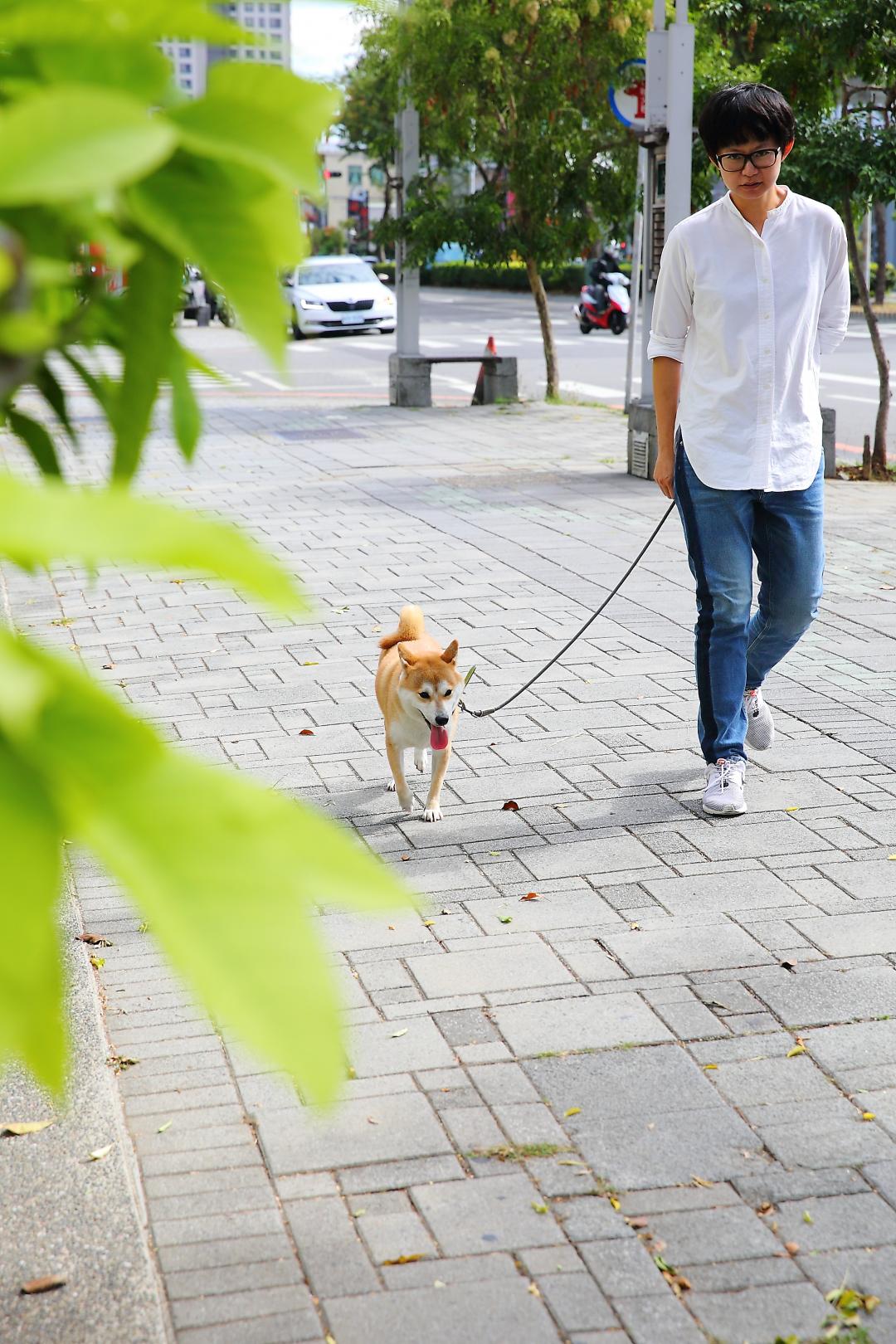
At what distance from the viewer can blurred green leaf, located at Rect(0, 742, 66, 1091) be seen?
0.59 metres

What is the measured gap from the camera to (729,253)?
4949 mm

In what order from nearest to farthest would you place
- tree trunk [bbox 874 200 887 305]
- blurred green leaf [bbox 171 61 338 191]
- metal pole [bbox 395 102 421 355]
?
1. blurred green leaf [bbox 171 61 338 191]
2. metal pole [bbox 395 102 421 355]
3. tree trunk [bbox 874 200 887 305]

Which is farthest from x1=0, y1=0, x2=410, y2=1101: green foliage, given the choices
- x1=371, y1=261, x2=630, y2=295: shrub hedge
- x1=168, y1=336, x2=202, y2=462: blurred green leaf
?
x1=371, y1=261, x2=630, y2=295: shrub hedge

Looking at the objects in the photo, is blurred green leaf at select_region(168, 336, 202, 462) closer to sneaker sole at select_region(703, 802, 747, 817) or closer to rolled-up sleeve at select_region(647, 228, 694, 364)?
rolled-up sleeve at select_region(647, 228, 694, 364)

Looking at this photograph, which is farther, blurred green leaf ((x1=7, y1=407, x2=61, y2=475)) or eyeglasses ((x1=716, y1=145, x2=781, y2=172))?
eyeglasses ((x1=716, y1=145, x2=781, y2=172))

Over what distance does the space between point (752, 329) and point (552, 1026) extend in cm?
241

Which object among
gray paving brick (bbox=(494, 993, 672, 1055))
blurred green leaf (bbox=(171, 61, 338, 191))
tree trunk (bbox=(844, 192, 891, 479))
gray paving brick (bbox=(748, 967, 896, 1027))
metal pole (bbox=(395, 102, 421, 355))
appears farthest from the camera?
A: metal pole (bbox=(395, 102, 421, 355))

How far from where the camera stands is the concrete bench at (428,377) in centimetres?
1994

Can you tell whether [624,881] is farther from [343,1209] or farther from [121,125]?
[121,125]

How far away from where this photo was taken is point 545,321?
64.1 feet

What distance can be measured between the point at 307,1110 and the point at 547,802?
15.8 ft

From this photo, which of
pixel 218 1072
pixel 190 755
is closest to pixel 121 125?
pixel 190 755

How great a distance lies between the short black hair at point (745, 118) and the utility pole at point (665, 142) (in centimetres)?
778

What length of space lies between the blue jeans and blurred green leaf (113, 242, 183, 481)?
4402 mm
